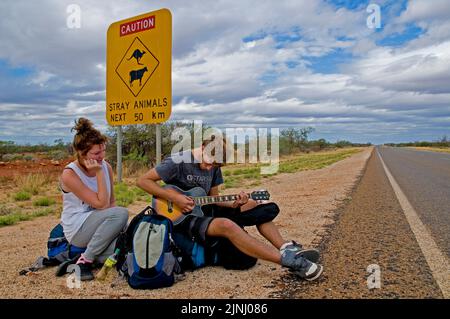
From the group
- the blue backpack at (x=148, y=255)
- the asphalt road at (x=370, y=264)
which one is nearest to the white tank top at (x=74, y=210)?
the blue backpack at (x=148, y=255)

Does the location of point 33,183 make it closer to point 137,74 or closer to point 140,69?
point 137,74

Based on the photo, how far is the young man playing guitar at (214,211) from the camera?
151 inches

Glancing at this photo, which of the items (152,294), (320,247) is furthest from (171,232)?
(320,247)

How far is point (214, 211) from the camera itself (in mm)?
4551

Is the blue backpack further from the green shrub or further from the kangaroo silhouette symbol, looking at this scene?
the kangaroo silhouette symbol

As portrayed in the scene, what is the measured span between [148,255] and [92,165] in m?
1.12

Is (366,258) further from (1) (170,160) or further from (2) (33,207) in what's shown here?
(2) (33,207)

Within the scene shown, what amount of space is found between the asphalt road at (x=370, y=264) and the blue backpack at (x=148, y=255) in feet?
3.36

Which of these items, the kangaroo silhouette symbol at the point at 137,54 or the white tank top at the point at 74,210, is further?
the kangaroo silhouette symbol at the point at 137,54

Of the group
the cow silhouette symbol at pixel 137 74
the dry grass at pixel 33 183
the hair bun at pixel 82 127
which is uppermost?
the cow silhouette symbol at pixel 137 74

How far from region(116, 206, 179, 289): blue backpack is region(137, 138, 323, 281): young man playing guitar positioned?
286mm

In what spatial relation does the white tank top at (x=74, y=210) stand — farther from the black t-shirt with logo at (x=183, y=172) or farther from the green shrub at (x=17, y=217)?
the green shrub at (x=17, y=217)

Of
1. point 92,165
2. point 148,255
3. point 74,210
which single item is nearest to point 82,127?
point 92,165

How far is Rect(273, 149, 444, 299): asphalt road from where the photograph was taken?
3385mm
